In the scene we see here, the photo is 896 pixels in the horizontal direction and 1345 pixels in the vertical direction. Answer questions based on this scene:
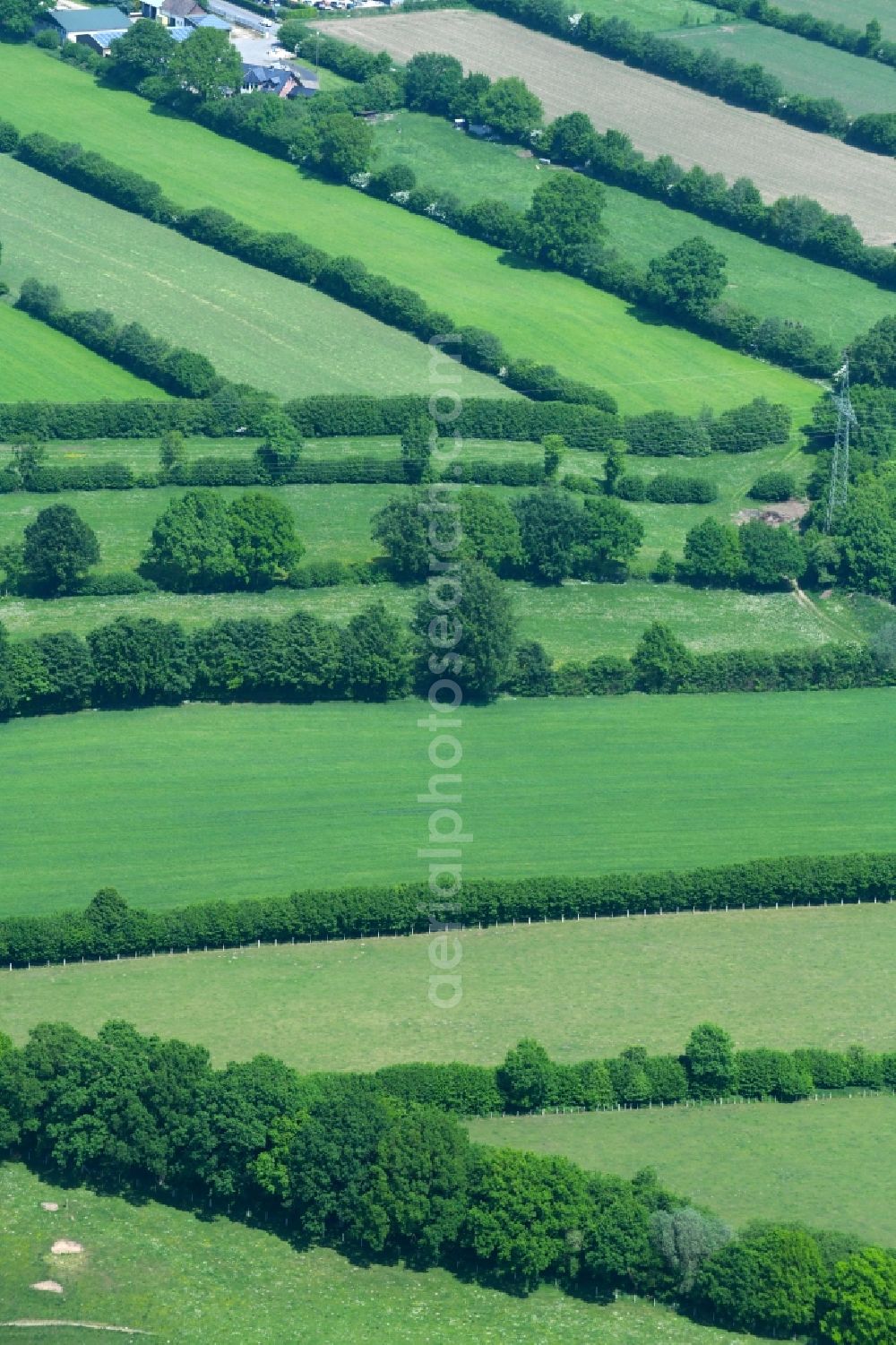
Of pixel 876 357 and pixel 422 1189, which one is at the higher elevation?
pixel 876 357

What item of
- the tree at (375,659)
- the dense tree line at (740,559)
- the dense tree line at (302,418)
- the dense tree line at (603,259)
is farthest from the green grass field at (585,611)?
the dense tree line at (603,259)

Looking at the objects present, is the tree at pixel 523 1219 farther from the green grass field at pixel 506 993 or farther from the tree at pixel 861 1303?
the green grass field at pixel 506 993

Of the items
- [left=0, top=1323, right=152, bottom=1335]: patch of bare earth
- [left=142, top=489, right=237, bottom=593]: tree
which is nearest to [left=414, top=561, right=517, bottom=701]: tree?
[left=142, top=489, right=237, bottom=593]: tree

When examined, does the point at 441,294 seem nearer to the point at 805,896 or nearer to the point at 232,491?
the point at 232,491

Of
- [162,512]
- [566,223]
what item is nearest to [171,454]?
[162,512]

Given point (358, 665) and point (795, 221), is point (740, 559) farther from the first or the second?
point (795, 221)

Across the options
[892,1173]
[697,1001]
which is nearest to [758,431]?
[697,1001]
